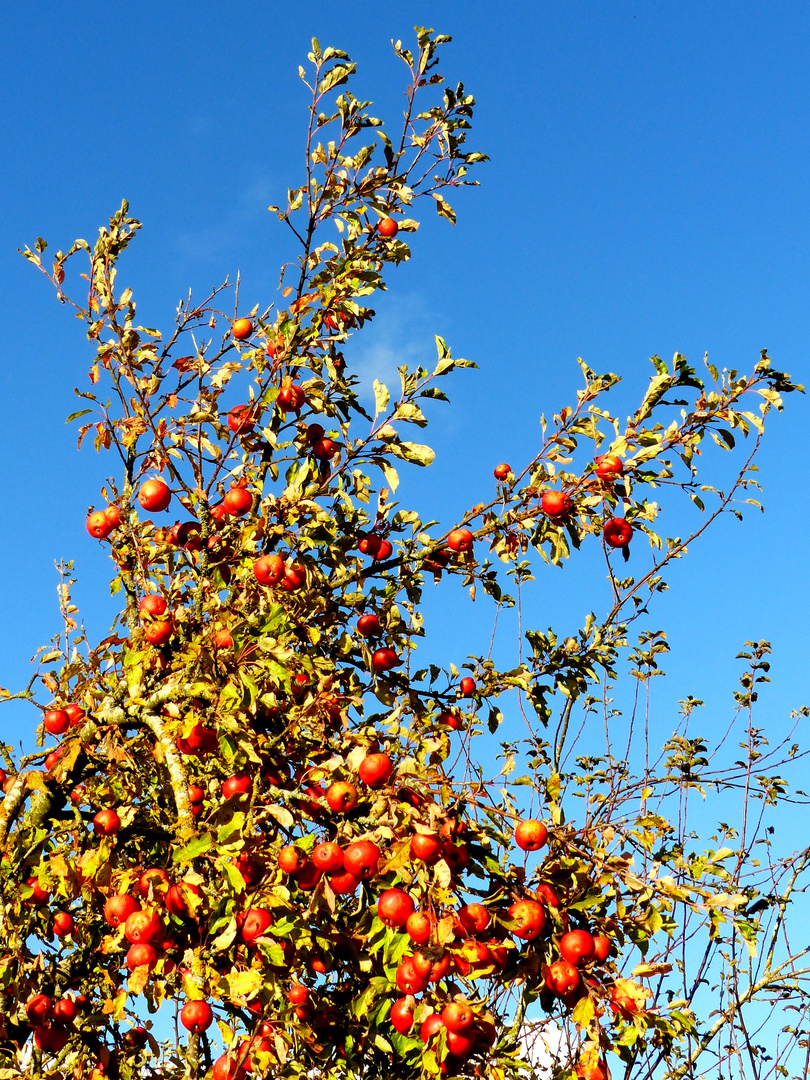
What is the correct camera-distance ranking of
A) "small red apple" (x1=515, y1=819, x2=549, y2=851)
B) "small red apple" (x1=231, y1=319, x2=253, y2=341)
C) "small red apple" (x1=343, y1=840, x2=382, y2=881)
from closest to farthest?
"small red apple" (x1=343, y1=840, x2=382, y2=881), "small red apple" (x1=515, y1=819, x2=549, y2=851), "small red apple" (x1=231, y1=319, x2=253, y2=341)

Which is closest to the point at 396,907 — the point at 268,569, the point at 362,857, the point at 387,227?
the point at 362,857

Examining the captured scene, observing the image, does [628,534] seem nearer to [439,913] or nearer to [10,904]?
[439,913]

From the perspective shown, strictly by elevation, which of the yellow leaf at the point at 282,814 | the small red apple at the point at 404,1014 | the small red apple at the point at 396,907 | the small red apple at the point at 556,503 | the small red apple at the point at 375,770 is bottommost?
the small red apple at the point at 404,1014

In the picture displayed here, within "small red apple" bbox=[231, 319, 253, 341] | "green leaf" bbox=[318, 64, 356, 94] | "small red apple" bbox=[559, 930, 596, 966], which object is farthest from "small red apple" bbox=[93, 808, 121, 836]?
"green leaf" bbox=[318, 64, 356, 94]

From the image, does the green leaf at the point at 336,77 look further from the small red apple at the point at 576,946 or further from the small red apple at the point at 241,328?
the small red apple at the point at 576,946

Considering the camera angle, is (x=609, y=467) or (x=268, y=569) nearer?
(x=268, y=569)

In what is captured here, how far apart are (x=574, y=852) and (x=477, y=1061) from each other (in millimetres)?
796

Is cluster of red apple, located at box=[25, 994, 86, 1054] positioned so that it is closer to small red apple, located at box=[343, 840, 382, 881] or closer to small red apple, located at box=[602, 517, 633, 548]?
small red apple, located at box=[343, 840, 382, 881]

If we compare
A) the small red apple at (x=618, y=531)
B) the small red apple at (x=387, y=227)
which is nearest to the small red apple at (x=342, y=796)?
the small red apple at (x=618, y=531)

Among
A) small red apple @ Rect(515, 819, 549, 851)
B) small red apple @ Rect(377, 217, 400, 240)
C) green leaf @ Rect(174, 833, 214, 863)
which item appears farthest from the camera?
small red apple @ Rect(377, 217, 400, 240)

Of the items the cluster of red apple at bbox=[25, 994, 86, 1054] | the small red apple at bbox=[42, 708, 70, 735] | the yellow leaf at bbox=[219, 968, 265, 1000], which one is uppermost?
the small red apple at bbox=[42, 708, 70, 735]

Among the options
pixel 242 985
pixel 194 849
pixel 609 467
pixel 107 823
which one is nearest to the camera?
pixel 242 985

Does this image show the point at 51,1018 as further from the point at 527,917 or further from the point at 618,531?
the point at 618,531

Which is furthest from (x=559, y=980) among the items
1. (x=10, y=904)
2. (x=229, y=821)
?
(x=10, y=904)
